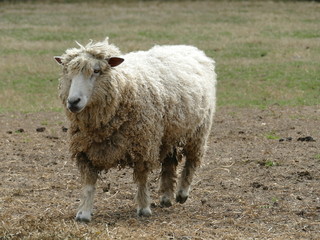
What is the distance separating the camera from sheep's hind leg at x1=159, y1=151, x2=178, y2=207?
29.7 feet

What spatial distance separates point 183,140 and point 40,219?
2.36m

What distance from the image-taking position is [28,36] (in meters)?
30.0

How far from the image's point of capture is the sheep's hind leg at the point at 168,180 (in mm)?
9039

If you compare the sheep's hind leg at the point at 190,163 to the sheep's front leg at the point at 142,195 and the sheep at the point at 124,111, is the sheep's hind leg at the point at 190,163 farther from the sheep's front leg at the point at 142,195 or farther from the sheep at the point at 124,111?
the sheep's front leg at the point at 142,195

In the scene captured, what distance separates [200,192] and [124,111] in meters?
2.14

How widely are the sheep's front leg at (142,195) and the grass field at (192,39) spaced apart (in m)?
10.0

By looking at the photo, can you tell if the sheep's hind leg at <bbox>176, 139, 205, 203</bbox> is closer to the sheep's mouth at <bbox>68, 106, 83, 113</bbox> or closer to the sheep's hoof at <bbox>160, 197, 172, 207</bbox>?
the sheep's hoof at <bbox>160, 197, 172, 207</bbox>

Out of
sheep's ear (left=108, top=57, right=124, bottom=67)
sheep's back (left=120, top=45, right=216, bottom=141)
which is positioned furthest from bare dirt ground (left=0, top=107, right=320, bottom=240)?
sheep's ear (left=108, top=57, right=124, bottom=67)

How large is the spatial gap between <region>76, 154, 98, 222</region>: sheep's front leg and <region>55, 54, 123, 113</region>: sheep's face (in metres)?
0.77

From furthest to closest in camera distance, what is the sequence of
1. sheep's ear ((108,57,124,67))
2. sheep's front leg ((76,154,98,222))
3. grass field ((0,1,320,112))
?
grass field ((0,1,320,112)) < sheep's ear ((108,57,124,67)) < sheep's front leg ((76,154,98,222))

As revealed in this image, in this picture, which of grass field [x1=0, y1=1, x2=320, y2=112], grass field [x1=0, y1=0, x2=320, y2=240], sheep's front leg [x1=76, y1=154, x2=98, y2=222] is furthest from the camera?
grass field [x1=0, y1=1, x2=320, y2=112]

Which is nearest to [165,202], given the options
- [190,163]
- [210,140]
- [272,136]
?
[190,163]

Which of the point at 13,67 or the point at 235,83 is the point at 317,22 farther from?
the point at 13,67

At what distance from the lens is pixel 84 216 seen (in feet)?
25.6
